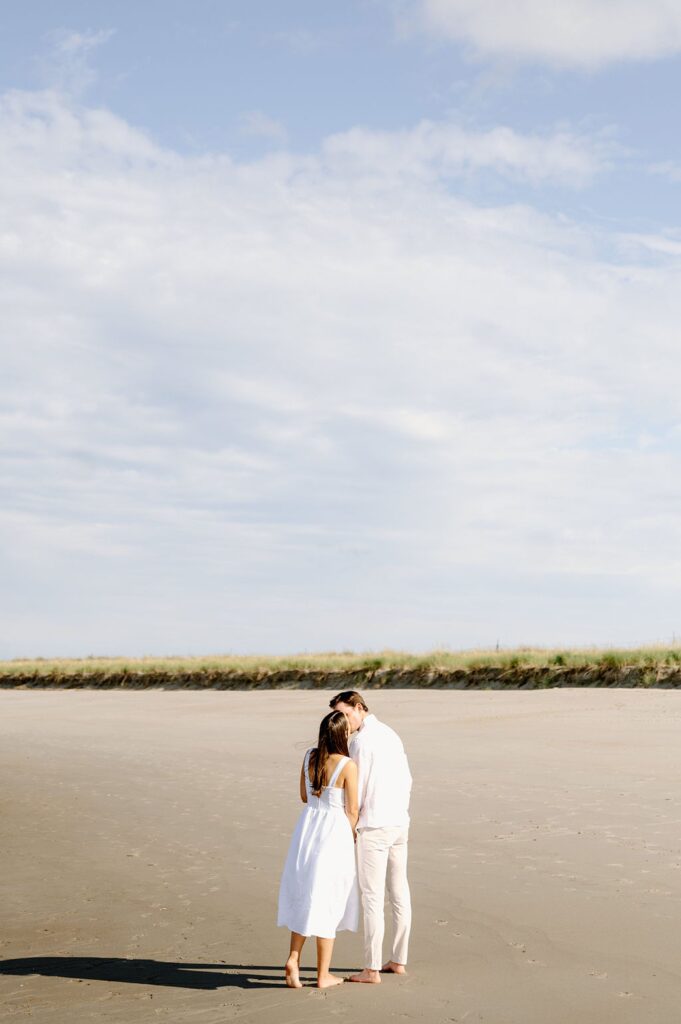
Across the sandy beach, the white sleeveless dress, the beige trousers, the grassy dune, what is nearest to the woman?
the white sleeveless dress

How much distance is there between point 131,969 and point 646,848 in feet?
18.3

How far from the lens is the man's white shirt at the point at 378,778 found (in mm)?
7379

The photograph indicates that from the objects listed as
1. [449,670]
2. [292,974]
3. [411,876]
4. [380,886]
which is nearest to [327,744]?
[380,886]

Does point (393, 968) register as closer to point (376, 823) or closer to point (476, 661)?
point (376, 823)

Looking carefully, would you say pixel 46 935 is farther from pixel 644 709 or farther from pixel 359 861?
pixel 644 709

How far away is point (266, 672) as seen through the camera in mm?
42531

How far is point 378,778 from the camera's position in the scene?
Result: 7387 mm

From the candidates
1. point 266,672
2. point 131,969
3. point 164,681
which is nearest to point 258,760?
point 131,969

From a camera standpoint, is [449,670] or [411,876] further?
[449,670]

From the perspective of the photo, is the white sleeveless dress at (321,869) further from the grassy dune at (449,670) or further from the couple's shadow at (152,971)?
the grassy dune at (449,670)

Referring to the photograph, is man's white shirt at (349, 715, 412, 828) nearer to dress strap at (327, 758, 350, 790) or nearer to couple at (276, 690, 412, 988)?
couple at (276, 690, 412, 988)

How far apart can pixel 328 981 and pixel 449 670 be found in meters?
28.0

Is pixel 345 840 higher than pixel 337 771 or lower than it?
lower

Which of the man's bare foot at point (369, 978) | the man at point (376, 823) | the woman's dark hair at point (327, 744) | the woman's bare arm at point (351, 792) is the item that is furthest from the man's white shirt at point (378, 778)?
the man's bare foot at point (369, 978)
